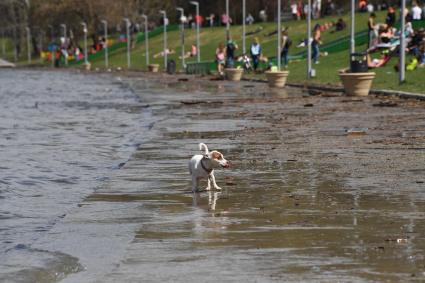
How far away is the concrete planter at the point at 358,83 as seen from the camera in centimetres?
3853

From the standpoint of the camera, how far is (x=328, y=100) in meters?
37.3

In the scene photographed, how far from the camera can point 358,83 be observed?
38656 millimetres

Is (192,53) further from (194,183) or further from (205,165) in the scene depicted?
(205,165)

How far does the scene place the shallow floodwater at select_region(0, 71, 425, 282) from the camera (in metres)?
9.86

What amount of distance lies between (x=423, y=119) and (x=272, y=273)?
59.4 feet

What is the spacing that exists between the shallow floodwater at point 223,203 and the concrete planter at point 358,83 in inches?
363

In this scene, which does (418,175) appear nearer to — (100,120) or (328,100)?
(100,120)

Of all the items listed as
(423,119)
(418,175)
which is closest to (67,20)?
(423,119)

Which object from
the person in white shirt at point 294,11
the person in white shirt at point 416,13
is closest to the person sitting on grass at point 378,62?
the person in white shirt at point 416,13

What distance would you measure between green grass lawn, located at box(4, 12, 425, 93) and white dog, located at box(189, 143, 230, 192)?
23036 mm

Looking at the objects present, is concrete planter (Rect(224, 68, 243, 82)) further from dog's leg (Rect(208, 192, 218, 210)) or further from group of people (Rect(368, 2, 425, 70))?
dog's leg (Rect(208, 192, 218, 210))

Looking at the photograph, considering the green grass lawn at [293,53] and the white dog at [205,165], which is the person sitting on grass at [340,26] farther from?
the white dog at [205,165]

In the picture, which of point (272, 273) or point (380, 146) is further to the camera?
point (380, 146)

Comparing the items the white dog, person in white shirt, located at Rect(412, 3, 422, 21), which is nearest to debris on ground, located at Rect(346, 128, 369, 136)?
the white dog
